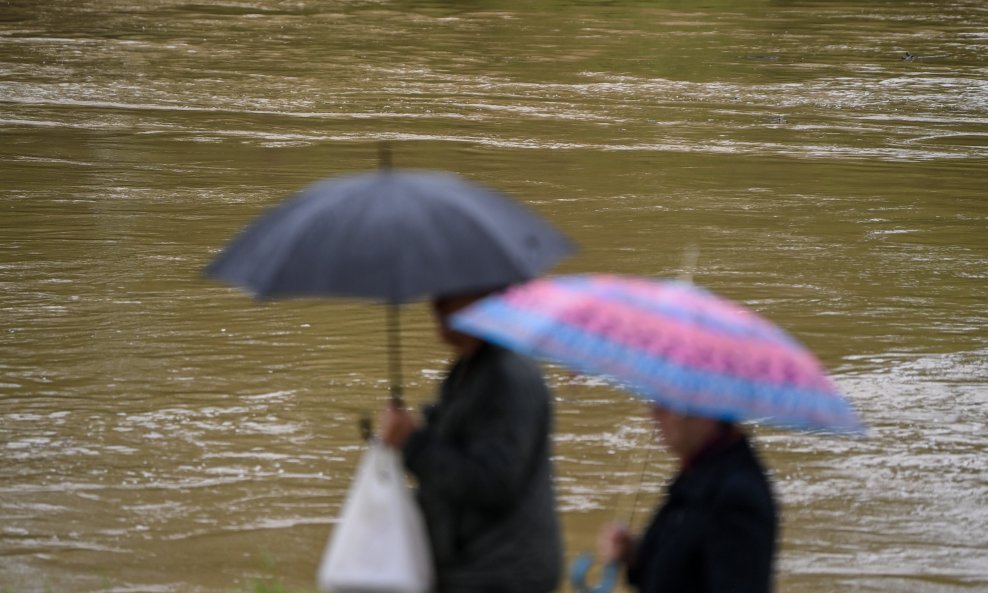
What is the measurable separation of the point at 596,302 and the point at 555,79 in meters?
14.1

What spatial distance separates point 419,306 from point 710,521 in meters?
6.12

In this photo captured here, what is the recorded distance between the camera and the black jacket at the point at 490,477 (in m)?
3.10

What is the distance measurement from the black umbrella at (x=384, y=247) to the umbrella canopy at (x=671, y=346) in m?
0.10

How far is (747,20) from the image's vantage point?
21.6 m

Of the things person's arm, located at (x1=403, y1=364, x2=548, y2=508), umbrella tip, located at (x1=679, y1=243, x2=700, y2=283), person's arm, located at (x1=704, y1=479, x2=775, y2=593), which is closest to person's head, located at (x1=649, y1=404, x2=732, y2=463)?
person's arm, located at (x1=704, y1=479, x2=775, y2=593)

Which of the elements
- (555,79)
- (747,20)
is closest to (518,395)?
(555,79)

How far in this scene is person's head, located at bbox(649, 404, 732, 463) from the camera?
3.01 metres

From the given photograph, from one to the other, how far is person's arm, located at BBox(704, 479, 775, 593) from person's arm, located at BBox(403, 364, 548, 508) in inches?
16.5

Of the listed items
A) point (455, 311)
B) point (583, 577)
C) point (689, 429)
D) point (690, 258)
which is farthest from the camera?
point (690, 258)

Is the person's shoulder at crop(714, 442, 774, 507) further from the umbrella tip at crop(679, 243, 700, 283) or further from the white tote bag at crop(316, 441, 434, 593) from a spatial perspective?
the umbrella tip at crop(679, 243, 700, 283)

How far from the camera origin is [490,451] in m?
3.10

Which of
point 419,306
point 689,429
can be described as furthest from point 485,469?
point 419,306

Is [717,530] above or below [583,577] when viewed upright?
above

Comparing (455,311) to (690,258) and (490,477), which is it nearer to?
(490,477)
